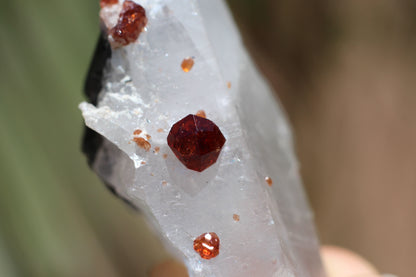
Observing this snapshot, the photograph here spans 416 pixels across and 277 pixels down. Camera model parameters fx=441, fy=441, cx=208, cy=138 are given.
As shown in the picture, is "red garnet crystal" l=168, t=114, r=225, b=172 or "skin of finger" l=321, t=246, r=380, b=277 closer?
"red garnet crystal" l=168, t=114, r=225, b=172

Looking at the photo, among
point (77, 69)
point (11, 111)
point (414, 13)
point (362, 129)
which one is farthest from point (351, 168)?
point (11, 111)

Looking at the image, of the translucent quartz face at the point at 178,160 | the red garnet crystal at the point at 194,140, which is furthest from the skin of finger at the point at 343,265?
the red garnet crystal at the point at 194,140

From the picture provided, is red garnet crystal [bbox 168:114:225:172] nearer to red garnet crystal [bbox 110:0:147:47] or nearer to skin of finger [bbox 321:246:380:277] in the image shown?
red garnet crystal [bbox 110:0:147:47]

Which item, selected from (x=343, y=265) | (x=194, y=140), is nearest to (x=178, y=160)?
(x=194, y=140)

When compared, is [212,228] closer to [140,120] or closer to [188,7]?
[140,120]

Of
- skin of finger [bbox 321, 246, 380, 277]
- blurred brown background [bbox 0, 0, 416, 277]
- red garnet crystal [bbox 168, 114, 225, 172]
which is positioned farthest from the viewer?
blurred brown background [bbox 0, 0, 416, 277]

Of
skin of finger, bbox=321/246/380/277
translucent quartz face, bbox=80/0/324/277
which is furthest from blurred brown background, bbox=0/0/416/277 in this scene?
translucent quartz face, bbox=80/0/324/277
